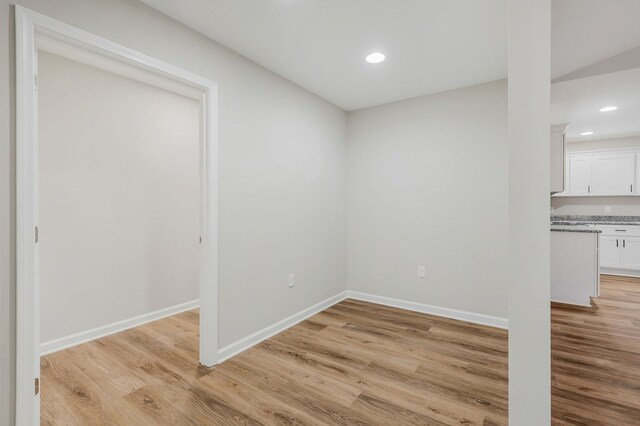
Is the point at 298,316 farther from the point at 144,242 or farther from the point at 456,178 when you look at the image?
the point at 456,178

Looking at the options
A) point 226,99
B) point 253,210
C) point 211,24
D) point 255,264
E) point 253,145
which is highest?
point 211,24

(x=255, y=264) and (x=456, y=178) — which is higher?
(x=456, y=178)

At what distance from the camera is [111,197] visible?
299 centimetres

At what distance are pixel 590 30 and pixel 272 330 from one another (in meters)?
3.54

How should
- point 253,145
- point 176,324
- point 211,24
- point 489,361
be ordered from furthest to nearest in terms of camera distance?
1. point 176,324
2. point 253,145
3. point 489,361
4. point 211,24

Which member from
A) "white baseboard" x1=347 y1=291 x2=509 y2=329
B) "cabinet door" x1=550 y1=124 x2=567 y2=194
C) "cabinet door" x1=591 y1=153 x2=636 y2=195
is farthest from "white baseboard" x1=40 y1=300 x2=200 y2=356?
"cabinet door" x1=591 y1=153 x2=636 y2=195

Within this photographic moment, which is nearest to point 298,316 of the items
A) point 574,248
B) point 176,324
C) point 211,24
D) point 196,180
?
point 176,324

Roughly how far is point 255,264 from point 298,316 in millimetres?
889

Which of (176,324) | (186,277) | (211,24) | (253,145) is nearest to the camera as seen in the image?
(211,24)

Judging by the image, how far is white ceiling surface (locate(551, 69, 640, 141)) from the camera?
9.91 feet

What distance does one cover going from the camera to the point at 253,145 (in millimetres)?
2727

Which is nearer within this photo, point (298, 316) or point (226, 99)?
point (226, 99)

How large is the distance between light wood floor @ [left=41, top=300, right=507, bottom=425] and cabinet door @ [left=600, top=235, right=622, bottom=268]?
13.1 ft

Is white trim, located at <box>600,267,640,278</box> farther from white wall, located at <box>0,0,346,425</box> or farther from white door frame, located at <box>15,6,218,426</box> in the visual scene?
white door frame, located at <box>15,6,218,426</box>
